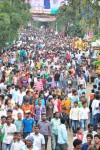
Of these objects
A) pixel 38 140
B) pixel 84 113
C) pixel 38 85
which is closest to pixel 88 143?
pixel 38 140

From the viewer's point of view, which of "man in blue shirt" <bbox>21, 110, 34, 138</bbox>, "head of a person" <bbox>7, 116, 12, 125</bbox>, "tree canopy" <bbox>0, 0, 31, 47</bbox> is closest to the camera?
"head of a person" <bbox>7, 116, 12, 125</bbox>

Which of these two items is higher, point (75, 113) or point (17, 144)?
point (17, 144)

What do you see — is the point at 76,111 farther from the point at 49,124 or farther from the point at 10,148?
the point at 10,148

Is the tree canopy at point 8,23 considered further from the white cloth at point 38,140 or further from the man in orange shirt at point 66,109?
the white cloth at point 38,140

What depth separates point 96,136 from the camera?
1341 centimetres

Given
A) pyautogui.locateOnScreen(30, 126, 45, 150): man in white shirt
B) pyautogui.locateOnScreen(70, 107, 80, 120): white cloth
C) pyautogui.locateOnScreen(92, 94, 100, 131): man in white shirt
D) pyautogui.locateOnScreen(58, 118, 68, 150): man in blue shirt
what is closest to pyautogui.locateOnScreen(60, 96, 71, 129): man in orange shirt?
pyautogui.locateOnScreen(92, 94, 100, 131): man in white shirt

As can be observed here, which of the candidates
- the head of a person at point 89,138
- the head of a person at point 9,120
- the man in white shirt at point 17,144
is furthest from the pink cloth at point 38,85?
the head of a person at point 89,138

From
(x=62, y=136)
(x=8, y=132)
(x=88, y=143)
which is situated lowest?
(x=62, y=136)

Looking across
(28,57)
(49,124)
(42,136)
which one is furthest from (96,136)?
(28,57)

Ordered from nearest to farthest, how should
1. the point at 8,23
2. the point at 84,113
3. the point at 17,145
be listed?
the point at 17,145, the point at 84,113, the point at 8,23

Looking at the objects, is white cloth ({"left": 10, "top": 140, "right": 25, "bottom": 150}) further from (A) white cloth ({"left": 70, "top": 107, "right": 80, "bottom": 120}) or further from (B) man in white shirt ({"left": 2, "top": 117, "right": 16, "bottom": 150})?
(A) white cloth ({"left": 70, "top": 107, "right": 80, "bottom": 120})

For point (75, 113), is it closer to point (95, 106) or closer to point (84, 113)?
point (84, 113)

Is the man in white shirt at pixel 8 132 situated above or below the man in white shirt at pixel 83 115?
above

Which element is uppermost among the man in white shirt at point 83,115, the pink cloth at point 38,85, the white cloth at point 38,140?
the white cloth at point 38,140
